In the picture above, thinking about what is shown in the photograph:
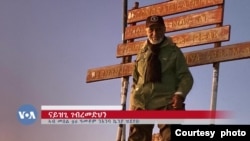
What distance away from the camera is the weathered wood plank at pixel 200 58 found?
201 cm

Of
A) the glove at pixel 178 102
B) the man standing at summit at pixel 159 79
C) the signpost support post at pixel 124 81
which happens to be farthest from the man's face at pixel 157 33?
the signpost support post at pixel 124 81

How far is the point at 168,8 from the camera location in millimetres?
2277

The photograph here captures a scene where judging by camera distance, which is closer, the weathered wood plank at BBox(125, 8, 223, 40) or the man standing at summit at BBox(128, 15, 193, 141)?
the man standing at summit at BBox(128, 15, 193, 141)

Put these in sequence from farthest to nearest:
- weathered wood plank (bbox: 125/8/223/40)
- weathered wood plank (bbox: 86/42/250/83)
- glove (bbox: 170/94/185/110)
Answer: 1. weathered wood plank (bbox: 125/8/223/40)
2. weathered wood plank (bbox: 86/42/250/83)
3. glove (bbox: 170/94/185/110)

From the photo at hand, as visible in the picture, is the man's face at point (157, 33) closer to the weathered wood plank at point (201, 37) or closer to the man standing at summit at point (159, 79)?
the man standing at summit at point (159, 79)

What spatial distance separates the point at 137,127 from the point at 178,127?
0.17 m

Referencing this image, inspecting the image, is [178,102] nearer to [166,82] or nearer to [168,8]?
[166,82]

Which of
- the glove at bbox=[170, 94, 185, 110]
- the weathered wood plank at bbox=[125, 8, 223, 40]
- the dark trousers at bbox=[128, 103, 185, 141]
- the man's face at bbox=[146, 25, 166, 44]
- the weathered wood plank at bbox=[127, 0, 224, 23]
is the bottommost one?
the dark trousers at bbox=[128, 103, 185, 141]

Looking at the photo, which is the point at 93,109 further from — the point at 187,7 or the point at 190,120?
the point at 187,7

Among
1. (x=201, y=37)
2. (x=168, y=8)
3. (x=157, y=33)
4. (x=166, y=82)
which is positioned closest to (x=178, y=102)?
(x=166, y=82)

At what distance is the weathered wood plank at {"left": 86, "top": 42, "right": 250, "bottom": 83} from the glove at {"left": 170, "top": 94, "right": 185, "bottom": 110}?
28 cm

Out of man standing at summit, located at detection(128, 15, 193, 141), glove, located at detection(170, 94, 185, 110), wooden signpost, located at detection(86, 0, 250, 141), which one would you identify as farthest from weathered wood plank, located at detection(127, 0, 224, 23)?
glove, located at detection(170, 94, 185, 110)

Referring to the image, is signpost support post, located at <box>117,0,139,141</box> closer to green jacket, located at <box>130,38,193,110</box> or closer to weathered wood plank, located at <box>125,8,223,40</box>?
weathered wood plank, located at <box>125,8,223,40</box>

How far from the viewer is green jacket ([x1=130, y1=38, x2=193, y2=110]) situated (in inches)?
75.5
